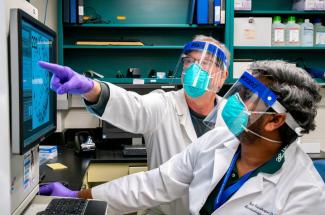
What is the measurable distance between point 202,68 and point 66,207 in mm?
874

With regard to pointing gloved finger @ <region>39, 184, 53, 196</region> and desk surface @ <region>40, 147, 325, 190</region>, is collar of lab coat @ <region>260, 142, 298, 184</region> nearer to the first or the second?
pointing gloved finger @ <region>39, 184, 53, 196</region>

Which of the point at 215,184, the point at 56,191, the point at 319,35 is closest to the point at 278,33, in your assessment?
the point at 319,35

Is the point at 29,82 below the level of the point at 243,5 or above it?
below

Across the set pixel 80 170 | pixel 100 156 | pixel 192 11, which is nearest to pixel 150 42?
pixel 192 11

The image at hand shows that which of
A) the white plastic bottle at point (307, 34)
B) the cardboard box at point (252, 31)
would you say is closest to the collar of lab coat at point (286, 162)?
the cardboard box at point (252, 31)

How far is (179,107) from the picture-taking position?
1823 millimetres

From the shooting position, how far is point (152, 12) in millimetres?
3207

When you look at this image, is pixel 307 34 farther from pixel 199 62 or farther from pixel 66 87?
pixel 66 87

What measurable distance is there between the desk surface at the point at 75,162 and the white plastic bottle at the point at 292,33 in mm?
1556

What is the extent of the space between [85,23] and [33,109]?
1968mm

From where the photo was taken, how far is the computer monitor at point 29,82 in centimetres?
92

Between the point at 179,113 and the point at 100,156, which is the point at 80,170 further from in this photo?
the point at 179,113

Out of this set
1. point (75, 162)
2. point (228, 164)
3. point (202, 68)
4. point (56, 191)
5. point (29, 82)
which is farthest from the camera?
point (75, 162)

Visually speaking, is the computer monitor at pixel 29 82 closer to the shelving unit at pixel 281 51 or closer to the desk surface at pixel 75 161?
the desk surface at pixel 75 161
